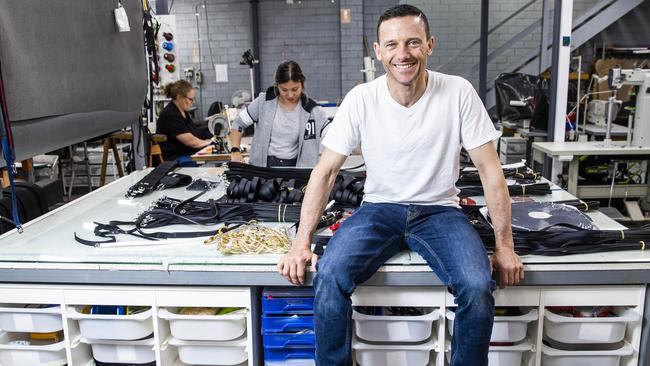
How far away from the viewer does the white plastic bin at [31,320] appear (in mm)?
1855

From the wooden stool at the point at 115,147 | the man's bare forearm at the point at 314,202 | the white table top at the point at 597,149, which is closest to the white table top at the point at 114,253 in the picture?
the man's bare forearm at the point at 314,202

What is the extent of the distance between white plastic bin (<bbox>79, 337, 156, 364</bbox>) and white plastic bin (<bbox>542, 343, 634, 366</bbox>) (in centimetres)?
140

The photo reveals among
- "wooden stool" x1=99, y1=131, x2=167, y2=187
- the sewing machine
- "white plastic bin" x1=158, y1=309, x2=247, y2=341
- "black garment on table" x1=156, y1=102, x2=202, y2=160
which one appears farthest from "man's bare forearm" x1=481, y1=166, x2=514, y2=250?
"black garment on table" x1=156, y1=102, x2=202, y2=160

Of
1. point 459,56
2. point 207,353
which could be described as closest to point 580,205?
point 207,353

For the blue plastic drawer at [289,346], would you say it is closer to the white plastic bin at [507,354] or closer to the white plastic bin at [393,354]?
the white plastic bin at [393,354]

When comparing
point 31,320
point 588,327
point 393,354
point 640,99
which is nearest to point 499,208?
point 588,327

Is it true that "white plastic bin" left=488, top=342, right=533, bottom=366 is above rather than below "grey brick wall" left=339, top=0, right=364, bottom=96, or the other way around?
below

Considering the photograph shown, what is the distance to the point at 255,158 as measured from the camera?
12.4 feet

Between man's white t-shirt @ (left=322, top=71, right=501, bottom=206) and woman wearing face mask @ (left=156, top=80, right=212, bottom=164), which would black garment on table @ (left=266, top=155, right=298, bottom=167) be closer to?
woman wearing face mask @ (left=156, top=80, right=212, bottom=164)

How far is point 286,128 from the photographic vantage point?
3.73 meters

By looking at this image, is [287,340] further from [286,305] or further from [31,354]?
[31,354]

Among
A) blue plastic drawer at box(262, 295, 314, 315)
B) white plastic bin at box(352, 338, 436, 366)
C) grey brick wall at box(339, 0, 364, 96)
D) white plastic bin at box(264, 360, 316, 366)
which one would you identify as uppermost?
grey brick wall at box(339, 0, 364, 96)

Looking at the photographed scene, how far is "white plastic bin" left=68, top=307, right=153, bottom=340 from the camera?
71.4 inches

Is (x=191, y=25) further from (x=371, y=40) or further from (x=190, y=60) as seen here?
(x=371, y=40)
